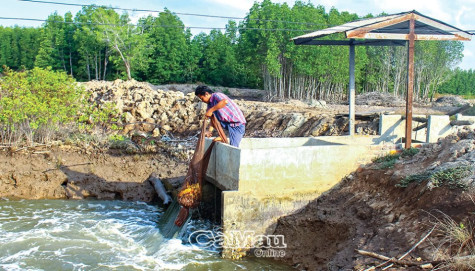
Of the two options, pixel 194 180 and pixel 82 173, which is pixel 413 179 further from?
pixel 82 173

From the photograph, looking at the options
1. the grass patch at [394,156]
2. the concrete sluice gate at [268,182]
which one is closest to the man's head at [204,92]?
the concrete sluice gate at [268,182]

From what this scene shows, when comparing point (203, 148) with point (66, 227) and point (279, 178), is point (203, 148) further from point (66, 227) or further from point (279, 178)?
point (66, 227)

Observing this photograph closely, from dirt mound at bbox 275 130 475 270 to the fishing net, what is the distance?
1674 millimetres

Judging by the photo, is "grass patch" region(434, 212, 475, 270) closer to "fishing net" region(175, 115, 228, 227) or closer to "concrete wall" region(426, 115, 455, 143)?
"fishing net" region(175, 115, 228, 227)

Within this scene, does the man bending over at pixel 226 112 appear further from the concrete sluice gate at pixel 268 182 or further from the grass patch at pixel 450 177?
the grass patch at pixel 450 177

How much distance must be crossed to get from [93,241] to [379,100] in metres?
26.6

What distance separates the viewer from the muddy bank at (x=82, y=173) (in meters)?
11.4

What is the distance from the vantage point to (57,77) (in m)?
13.4

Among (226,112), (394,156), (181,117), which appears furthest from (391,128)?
(181,117)

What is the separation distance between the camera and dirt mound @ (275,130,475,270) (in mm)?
5805

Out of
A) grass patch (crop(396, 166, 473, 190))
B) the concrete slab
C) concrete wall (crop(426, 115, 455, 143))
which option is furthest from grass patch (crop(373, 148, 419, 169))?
concrete wall (crop(426, 115, 455, 143))

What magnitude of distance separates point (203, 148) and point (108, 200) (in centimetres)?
443

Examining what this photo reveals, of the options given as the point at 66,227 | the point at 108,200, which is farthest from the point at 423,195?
the point at 108,200

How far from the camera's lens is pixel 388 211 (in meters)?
6.64
